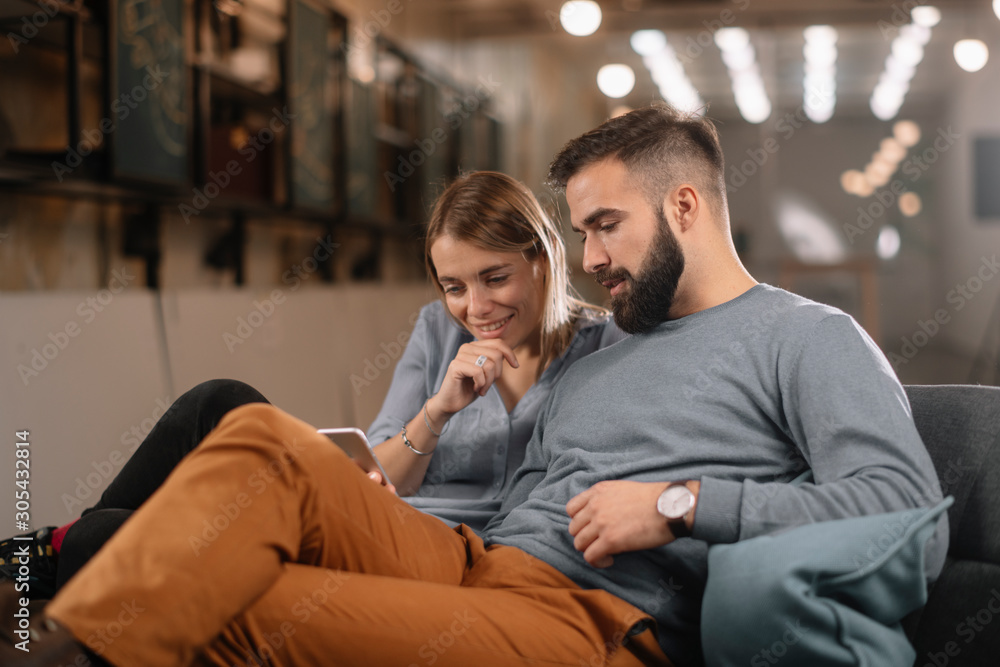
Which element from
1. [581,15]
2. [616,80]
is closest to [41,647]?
[581,15]

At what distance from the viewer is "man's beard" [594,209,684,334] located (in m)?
1.35

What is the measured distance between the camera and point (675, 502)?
1.06 meters

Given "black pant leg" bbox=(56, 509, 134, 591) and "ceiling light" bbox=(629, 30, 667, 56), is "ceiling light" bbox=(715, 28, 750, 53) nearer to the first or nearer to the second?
"ceiling light" bbox=(629, 30, 667, 56)

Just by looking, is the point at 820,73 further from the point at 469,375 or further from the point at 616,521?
the point at 616,521

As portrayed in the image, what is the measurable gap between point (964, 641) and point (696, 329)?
56 cm

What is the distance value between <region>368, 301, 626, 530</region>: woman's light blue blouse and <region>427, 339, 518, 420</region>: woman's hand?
3.7 inches

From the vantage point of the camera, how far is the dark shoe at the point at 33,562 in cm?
124

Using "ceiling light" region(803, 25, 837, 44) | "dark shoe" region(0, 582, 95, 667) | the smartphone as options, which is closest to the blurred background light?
"ceiling light" region(803, 25, 837, 44)

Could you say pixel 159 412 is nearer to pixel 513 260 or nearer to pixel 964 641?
pixel 513 260

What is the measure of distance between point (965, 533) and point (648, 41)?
15.5ft

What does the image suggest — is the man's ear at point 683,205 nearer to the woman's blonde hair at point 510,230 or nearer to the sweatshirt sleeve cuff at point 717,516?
the woman's blonde hair at point 510,230

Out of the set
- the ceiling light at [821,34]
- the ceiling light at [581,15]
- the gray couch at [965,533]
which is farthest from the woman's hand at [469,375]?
the ceiling light at [821,34]

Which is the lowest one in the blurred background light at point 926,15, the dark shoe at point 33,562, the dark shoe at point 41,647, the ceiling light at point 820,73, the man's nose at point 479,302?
the dark shoe at point 33,562

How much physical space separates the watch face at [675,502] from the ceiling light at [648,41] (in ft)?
15.7
